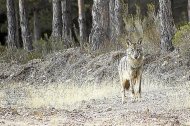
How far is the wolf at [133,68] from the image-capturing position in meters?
13.8

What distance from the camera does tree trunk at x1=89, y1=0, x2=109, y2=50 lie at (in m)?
23.4

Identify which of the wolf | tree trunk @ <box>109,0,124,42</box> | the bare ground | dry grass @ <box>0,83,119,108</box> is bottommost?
dry grass @ <box>0,83,119,108</box>

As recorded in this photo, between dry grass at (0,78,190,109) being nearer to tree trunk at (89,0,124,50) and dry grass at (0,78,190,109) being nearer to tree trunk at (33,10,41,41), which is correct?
tree trunk at (89,0,124,50)

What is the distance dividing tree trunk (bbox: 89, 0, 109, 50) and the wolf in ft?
29.4

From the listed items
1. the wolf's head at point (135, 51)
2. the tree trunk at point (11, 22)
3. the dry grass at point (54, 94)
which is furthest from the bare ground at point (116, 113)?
the tree trunk at point (11, 22)

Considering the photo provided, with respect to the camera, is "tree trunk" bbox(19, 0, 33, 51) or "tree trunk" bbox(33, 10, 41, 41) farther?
"tree trunk" bbox(33, 10, 41, 41)

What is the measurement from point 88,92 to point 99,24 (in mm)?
7464

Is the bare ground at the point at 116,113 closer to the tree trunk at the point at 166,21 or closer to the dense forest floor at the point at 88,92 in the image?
the dense forest floor at the point at 88,92

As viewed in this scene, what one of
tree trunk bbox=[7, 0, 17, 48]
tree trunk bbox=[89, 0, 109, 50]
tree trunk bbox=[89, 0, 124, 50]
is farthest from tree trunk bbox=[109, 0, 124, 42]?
tree trunk bbox=[7, 0, 17, 48]

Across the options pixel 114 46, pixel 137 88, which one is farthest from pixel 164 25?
pixel 137 88

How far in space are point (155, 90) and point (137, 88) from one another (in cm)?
201

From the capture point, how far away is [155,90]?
15977 mm

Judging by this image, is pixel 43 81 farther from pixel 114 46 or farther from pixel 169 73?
pixel 169 73

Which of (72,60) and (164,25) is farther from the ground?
(164,25)
